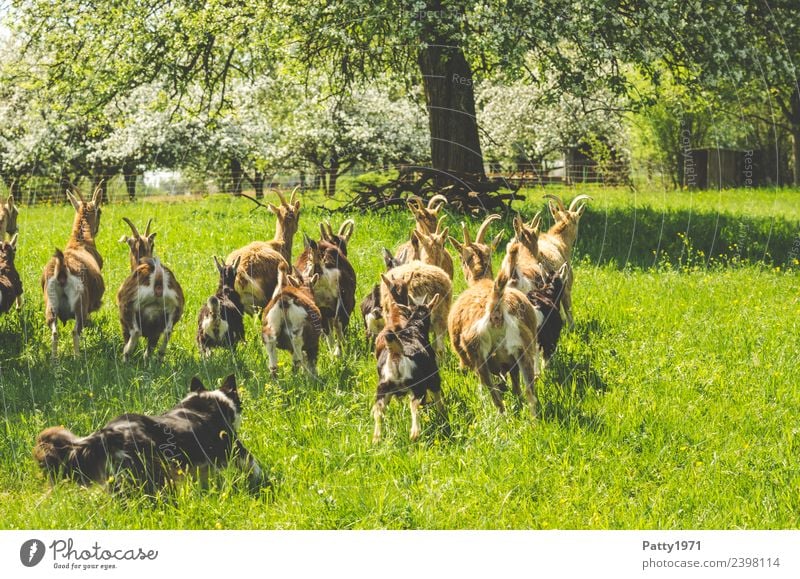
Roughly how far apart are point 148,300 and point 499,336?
123 inches

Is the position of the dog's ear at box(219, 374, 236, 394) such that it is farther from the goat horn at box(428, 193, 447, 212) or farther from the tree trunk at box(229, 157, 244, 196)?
the tree trunk at box(229, 157, 244, 196)

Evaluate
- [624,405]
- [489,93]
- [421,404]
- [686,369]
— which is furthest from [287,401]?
[489,93]

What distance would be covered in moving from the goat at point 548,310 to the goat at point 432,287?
2.78 ft

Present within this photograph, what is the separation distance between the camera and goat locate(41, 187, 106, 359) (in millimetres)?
8078

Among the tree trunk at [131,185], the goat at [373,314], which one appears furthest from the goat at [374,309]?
the tree trunk at [131,185]

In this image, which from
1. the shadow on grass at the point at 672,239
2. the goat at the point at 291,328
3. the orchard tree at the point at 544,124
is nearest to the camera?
the goat at the point at 291,328

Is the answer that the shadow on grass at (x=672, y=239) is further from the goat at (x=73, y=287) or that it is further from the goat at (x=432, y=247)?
the goat at (x=73, y=287)

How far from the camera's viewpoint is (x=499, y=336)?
6375 mm

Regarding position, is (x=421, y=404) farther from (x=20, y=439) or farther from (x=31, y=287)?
(x=31, y=287)

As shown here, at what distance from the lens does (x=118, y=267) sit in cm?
964

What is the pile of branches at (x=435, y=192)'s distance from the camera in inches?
356

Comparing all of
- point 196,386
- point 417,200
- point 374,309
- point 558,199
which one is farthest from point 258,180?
point 196,386

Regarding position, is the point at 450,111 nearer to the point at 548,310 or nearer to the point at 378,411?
the point at 548,310
